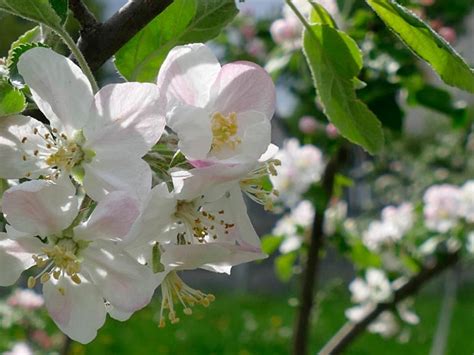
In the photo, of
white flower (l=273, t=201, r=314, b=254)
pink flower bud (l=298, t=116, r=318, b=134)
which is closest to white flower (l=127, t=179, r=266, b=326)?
white flower (l=273, t=201, r=314, b=254)

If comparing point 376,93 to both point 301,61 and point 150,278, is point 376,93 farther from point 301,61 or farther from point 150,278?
point 150,278

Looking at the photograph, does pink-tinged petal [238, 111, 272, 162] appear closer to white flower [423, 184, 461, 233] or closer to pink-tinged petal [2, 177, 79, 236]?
pink-tinged petal [2, 177, 79, 236]

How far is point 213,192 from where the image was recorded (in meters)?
0.57

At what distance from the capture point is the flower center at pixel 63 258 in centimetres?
59

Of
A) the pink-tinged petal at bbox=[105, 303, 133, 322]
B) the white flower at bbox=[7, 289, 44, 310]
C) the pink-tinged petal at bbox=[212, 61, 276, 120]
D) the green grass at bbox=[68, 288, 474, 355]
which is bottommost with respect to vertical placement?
the green grass at bbox=[68, 288, 474, 355]

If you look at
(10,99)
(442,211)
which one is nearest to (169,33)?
(10,99)

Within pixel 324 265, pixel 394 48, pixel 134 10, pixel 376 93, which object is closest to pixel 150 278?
pixel 134 10

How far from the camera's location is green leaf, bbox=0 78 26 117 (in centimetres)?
55

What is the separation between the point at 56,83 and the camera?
0.56 m

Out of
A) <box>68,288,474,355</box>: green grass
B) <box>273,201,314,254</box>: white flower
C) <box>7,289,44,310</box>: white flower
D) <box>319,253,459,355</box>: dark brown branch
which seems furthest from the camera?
<box>68,288,474,355</box>: green grass

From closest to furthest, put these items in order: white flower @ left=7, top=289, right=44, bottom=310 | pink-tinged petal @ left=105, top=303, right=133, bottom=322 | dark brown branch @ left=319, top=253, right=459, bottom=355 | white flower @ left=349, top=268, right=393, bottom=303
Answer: pink-tinged petal @ left=105, top=303, right=133, bottom=322
dark brown branch @ left=319, top=253, right=459, bottom=355
white flower @ left=349, top=268, right=393, bottom=303
white flower @ left=7, top=289, right=44, bottom=310

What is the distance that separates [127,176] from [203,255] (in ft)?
0.29

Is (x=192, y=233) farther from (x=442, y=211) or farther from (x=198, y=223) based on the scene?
(x=442, y=211)

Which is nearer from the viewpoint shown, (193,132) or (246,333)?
(193,132)
